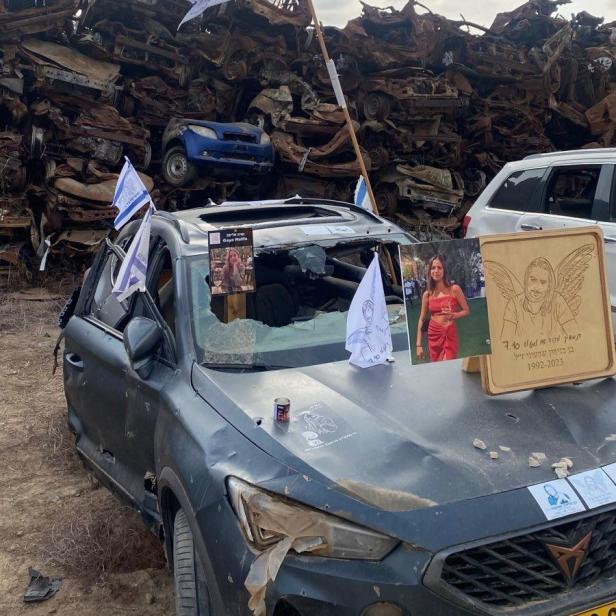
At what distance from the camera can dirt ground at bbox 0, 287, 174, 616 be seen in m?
3.29

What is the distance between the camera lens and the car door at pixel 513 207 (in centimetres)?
664

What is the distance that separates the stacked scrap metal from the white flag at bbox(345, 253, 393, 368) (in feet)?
27.1

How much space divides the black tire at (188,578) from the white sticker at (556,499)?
3.69ft

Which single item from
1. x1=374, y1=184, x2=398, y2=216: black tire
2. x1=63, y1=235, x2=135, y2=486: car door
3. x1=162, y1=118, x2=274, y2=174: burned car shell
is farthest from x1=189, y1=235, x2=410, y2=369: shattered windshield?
x1=374, y1=184, x2=398, y2=216: black tire

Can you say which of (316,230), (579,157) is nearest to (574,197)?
(579,157)

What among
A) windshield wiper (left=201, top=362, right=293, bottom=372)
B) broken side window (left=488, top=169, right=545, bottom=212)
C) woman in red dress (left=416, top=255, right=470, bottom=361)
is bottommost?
windshield wiper (left=201, top=362, right=293, bottom=372)

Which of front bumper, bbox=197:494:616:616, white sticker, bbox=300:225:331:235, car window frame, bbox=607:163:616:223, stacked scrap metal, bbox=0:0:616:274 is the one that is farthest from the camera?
stacked scrap metal, bbox=0:0:616:274

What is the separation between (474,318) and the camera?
2.64m

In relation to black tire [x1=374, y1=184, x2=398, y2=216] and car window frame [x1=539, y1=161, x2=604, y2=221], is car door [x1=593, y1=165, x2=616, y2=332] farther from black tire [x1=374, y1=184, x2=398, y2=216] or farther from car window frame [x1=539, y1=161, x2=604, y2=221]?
black tire [x1=374, y1=184, x2=398, y2=216]

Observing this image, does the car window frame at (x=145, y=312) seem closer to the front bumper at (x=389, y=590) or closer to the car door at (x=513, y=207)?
the front bumper at (x=389, y=590)

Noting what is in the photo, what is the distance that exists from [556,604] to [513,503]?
0.94ft

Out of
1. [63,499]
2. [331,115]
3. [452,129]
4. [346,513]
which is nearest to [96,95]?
[331,115]

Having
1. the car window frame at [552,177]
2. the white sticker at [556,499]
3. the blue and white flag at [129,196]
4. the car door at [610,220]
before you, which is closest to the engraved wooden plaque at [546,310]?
the white sticker at [556,499]

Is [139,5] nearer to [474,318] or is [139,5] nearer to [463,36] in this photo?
[463,36]
